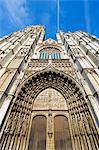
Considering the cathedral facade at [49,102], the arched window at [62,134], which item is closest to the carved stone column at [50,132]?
the cathedral facade at [49,102]

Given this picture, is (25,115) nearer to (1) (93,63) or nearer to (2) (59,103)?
(2) (59,103)

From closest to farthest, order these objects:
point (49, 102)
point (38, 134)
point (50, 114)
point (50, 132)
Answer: point (50, 132)
point (38, 134)
point (50, 114)
point (49, 102)

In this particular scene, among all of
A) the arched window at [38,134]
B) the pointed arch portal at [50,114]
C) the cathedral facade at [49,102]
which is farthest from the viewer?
the arched window at [38,134]

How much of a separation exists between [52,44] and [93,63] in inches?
277

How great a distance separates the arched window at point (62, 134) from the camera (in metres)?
8.59

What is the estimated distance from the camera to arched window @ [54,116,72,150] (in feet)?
28.2

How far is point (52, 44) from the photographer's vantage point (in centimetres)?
1877

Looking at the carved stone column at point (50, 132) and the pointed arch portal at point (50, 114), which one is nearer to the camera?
the pointed arch portal at point (50, 114)

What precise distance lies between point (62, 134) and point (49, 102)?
7.14 ft

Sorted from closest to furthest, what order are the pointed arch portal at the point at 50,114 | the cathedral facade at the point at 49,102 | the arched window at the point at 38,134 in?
the pointed arch portal at the point at 50,114 < the cathedral facade at the point at 49,102 < the arched window at the point at 38,134

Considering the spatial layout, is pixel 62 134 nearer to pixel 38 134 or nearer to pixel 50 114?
pixel 38 134

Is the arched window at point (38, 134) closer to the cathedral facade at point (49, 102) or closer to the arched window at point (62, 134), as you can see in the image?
the cathedral facade at point (49, 102)

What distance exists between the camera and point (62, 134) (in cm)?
925

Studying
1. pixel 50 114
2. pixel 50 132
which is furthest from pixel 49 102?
pixel 50 132
